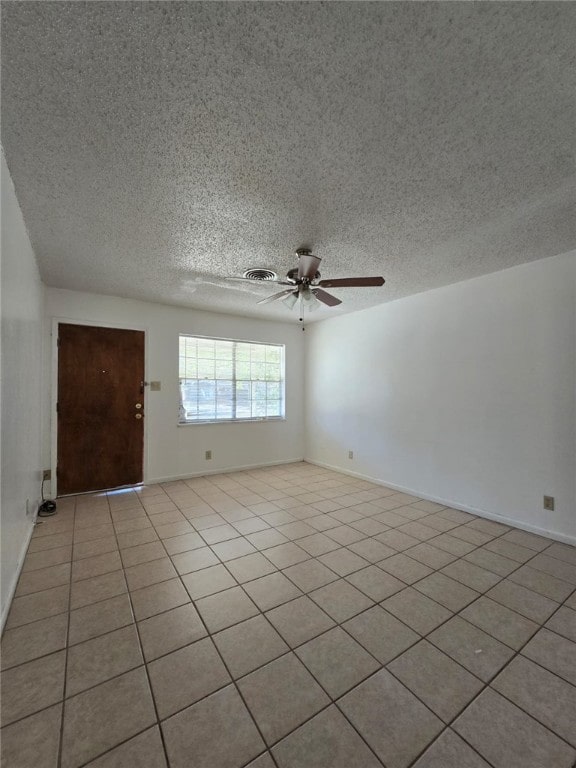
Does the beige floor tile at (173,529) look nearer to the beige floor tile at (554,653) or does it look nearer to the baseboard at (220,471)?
the baseboard at (220,471)

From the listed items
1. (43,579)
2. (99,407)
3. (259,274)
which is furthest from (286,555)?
(99,407)

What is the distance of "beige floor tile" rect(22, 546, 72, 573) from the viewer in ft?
7.47

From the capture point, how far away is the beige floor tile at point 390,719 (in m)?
1.14

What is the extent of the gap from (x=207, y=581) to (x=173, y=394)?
9.14 ft

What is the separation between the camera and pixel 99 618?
5.82 feet

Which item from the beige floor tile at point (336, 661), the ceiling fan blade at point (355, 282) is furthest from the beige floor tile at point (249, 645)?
the ceiling fan blade at point (355, 282)

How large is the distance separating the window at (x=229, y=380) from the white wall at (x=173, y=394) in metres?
0.14

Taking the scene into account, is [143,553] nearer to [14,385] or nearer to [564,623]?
[14,385]

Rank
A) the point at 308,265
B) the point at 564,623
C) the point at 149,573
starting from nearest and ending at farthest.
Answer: the point at 564,623 < the point at 149,573 < the point at 308,265

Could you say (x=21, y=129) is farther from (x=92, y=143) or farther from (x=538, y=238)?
(x=538, y=238)

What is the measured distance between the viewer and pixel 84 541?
2.65 m

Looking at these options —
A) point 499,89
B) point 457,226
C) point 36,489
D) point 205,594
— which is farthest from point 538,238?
point 36,489

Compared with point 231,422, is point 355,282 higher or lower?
higher

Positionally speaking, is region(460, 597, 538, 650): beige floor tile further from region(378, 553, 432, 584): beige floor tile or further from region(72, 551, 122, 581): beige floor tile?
region(72, 551, 122, 581): beige floor tile
